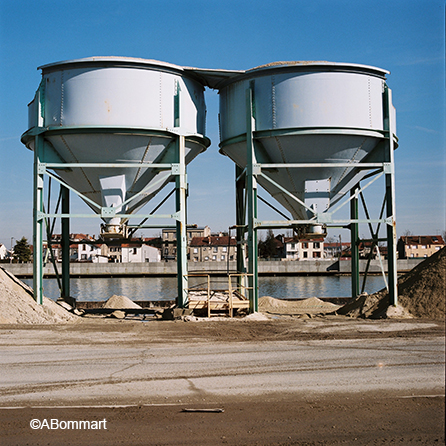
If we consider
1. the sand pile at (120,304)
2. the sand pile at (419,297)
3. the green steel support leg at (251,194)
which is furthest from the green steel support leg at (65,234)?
the sand pile at (419,297)

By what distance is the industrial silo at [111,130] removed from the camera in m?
18.7

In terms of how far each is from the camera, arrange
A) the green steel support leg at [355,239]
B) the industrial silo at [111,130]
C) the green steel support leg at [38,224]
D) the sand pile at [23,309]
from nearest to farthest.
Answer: the sand pile at [23,309] < the industrial silo at [111,130] < the green steel support leg at [38,224] < the green steel support leg at [355,239]

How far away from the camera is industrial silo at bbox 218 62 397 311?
739 inches

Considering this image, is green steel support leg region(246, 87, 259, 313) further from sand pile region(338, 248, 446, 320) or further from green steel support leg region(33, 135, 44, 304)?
green steel support leg region(33, 135, 44, 304)

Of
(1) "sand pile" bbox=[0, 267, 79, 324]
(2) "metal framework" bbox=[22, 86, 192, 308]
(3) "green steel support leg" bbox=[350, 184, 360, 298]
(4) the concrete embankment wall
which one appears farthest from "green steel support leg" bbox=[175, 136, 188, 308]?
(4) the concrete embankment wall

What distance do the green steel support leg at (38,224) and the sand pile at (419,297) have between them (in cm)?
1083

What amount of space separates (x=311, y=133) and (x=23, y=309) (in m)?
11.0

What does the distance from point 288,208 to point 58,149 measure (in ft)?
28.1

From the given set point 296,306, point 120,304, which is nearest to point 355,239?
point 296,306

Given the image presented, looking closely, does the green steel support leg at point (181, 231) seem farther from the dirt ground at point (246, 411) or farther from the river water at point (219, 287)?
the river water at point (219, 287)

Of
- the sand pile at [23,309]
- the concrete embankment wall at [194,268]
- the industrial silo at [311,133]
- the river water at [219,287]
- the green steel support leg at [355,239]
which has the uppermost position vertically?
the industrial silo at [311,133]

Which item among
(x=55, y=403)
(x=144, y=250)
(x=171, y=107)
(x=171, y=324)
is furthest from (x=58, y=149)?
(x=144, y=250)

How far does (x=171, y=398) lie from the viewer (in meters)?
8.99

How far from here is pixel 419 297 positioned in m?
18.9
